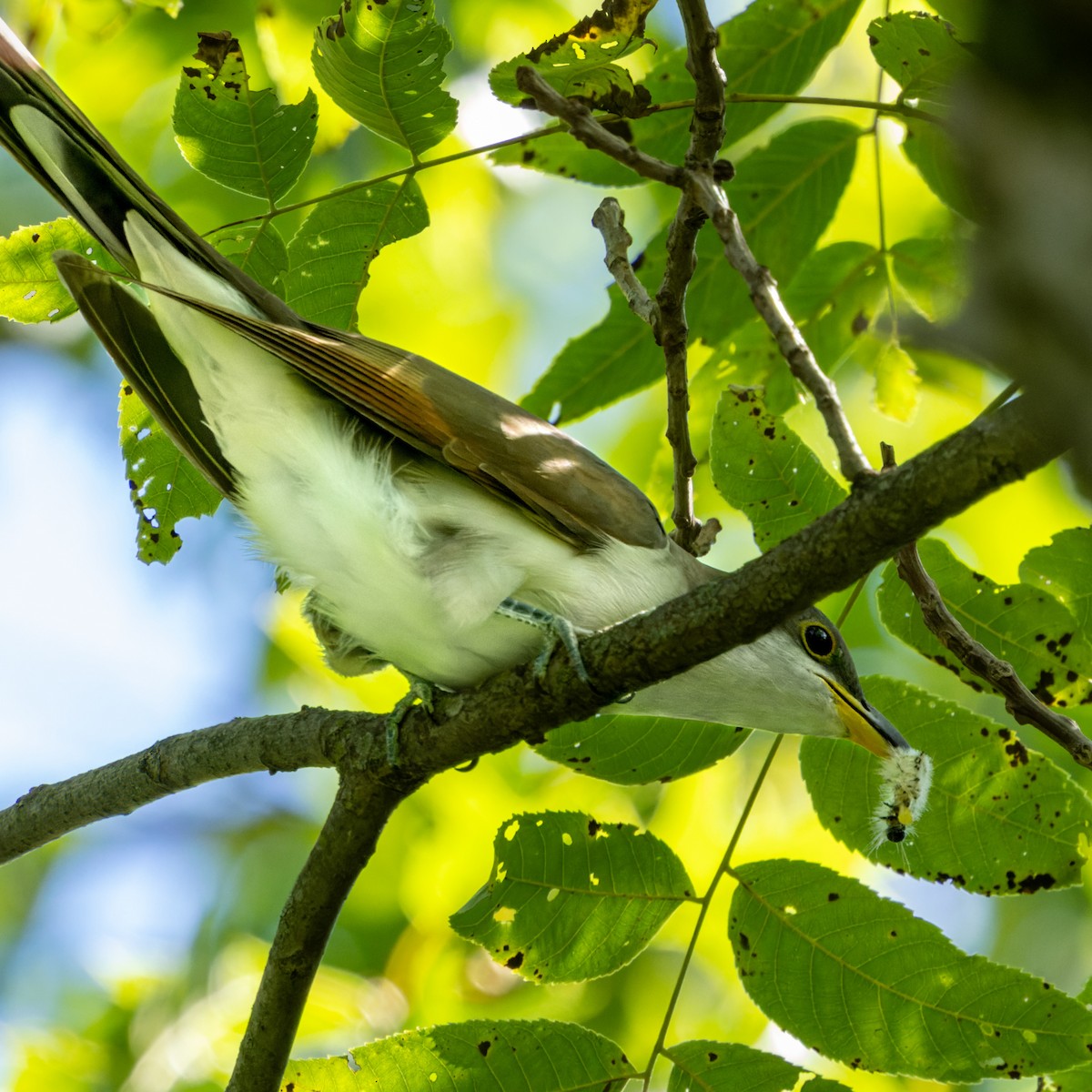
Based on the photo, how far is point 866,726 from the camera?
3074 millimetres

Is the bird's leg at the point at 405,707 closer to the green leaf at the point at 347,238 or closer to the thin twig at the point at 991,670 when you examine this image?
the green leaf at the point at 347,238

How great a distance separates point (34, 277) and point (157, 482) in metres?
0.63

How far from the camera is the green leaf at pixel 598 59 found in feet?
8.46

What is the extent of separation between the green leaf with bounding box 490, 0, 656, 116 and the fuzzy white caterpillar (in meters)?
1.69

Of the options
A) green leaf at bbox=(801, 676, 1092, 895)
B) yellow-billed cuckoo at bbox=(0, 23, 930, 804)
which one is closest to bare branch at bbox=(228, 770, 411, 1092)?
yellow-billed cuckoo at bbox=(0, 23, 930, 804)

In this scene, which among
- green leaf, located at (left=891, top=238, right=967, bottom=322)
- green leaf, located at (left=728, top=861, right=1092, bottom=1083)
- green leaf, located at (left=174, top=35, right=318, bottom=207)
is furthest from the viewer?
green leaf, located at (left=891, top=238, right=967, bottom=322)

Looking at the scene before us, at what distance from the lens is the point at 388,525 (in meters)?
3.15

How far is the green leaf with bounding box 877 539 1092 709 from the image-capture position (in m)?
2.89

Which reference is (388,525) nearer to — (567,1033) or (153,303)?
(153,303)

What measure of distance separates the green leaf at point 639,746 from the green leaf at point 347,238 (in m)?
1.34

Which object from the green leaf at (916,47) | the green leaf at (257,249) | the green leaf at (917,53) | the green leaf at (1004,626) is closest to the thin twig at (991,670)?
the green leaf at (1004,626)

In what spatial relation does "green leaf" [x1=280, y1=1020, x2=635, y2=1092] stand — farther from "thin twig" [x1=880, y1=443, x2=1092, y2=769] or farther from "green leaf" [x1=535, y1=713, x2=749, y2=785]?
"thin twig" [x1=880, y1=443, x2=1092, y2=769]

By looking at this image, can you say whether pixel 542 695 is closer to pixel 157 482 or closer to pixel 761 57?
pixel 157 482

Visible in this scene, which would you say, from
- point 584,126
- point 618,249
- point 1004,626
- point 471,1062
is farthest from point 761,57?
point 471,1062
